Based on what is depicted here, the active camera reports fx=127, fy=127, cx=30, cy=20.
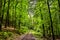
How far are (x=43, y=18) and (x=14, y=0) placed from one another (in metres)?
8.95

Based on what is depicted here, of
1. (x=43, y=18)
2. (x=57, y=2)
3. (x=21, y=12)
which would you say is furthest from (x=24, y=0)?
(x=57, y=2)

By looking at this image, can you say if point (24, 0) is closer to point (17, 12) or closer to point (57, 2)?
point (17, 12)

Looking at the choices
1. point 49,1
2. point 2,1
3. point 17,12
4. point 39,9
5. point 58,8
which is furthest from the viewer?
point 17,12

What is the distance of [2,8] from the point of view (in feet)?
86.7

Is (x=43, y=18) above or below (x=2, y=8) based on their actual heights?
below

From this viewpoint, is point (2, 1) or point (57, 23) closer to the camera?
point (2, 1)

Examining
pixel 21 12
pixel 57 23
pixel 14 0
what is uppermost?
pixel 14 0

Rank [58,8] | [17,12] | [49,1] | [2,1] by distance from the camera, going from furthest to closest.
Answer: [17,12] < [2,1] < [58,8] < [49,1]

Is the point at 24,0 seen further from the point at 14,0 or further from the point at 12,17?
the point at 12,17

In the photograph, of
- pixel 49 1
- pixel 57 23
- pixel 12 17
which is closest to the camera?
pixel 49 1

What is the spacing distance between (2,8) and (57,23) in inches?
497

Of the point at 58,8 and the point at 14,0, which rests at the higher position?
the point at 14,0

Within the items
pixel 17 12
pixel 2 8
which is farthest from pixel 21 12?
pixel 2 8

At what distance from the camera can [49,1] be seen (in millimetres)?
22031
